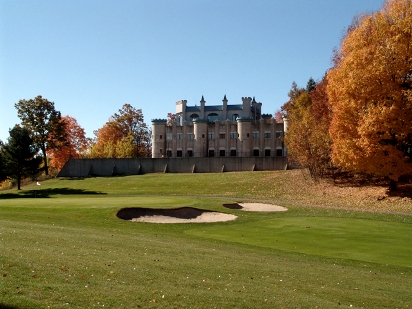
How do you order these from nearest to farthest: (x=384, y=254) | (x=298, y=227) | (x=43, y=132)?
(x=384, y=254), (x=298, y=227), (x=43, y=132)

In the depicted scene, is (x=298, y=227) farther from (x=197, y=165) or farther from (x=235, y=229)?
(x=197, y=165)

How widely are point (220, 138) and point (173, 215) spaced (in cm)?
5516

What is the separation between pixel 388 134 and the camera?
34906mm

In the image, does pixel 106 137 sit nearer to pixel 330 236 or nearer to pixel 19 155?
pixel 19 155

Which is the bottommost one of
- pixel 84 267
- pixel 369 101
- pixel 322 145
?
pixel 84 267

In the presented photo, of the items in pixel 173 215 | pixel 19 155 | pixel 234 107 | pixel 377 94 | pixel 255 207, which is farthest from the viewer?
pixel 234 107

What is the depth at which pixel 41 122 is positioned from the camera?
72312 millimetres

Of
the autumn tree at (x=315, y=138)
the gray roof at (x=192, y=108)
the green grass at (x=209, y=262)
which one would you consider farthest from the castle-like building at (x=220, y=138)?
the green grass at (x=209, y=262)

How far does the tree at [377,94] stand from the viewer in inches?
1367

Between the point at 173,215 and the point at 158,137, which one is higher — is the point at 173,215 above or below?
below

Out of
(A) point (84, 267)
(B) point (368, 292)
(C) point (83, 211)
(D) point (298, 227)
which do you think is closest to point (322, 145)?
(D) point (298, 227)

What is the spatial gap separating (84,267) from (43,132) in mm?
66624

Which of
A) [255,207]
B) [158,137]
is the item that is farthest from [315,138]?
[158,137]

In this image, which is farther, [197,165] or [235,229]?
[197,165]
